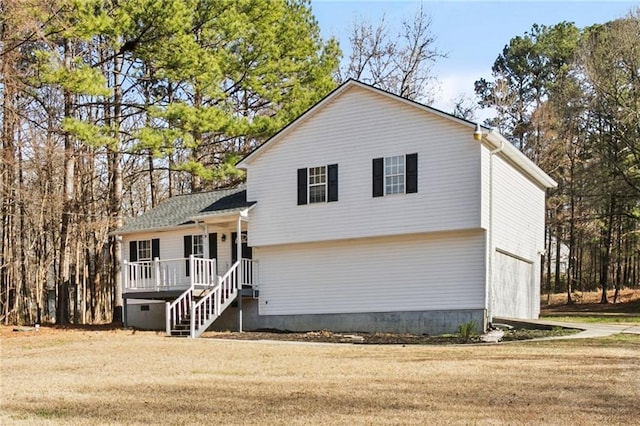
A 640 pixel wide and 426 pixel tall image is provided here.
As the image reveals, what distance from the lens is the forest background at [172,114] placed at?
2480 centimetres

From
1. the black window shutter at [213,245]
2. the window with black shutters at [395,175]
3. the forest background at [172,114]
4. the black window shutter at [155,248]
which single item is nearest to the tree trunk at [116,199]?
the forest background at [172,114]

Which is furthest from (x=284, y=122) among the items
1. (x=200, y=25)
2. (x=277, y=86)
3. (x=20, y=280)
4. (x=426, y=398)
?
(x=426, y=398)

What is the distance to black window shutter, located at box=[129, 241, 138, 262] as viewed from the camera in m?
25.6

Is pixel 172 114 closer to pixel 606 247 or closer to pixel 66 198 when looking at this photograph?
pixel 66 198

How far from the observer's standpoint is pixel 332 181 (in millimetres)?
21062

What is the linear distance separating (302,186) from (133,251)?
7.63 meters

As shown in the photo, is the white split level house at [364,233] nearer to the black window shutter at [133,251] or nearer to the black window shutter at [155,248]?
the black window shutter at [155,248]

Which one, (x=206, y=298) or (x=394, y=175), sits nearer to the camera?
(x=394, y=175)

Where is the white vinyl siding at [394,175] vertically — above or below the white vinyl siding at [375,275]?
above

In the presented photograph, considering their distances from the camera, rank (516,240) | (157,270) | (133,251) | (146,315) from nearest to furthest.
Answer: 1. (516,240)
2. (157,270)
3. (146,315)
4. (133,251)

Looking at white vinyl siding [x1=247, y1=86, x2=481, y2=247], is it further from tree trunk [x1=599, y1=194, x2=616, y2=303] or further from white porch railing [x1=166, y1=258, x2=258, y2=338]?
tree trunk [x1=599, y1=194, x2=616, y2=303]

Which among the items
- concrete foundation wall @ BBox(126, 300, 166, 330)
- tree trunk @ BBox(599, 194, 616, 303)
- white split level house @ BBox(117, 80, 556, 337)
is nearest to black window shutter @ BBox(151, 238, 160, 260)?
white split level house @ BBox(117, 80, 556, 337)

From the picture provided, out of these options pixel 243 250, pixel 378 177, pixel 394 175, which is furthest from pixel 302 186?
pixel 243 250

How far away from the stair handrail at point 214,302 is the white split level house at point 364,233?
0.05 metres
